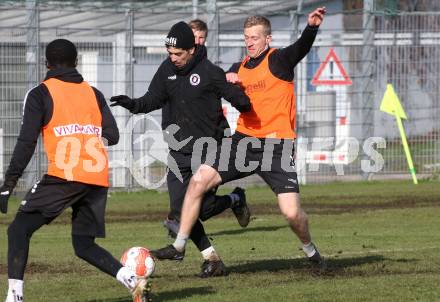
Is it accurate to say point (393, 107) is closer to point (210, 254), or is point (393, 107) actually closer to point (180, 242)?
point (210, 254)

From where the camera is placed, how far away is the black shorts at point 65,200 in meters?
8.49

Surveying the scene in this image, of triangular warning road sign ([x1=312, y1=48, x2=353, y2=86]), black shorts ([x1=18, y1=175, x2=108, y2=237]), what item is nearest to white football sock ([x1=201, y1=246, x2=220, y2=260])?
black shorts ([x1=18, y1=175, x2=108, y2=237])

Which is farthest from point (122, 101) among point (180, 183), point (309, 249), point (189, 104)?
point (309, 249)

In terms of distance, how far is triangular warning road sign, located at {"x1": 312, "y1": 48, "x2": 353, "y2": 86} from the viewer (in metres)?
21.4

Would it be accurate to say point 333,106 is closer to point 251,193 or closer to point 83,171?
point 251,193

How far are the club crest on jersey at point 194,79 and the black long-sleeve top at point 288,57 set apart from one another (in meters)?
0.44

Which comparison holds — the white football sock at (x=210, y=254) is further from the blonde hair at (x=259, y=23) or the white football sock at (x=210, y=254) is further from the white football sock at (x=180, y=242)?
the blonde hair at (x=259, y=23)

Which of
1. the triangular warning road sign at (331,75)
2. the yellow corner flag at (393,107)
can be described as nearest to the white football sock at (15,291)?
the triangular warning road sign at (331,75)

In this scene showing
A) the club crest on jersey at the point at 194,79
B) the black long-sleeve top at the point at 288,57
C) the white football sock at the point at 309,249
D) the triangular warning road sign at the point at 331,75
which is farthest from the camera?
the triangular warning road sign at the point at 331,75

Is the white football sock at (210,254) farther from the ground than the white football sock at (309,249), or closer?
closer

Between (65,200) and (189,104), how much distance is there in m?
2.40

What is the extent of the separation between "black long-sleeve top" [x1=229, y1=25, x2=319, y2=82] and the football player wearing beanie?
1.29 ft

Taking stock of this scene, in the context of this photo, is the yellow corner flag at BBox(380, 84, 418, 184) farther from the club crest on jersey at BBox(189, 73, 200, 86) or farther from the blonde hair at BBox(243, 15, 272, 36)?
the club crest on jersey at BBox(189, 73, 200, 86)

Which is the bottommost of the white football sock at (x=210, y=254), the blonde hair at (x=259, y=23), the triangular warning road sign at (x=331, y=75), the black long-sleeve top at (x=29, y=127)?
the white football sock at (x=210, y=254)
